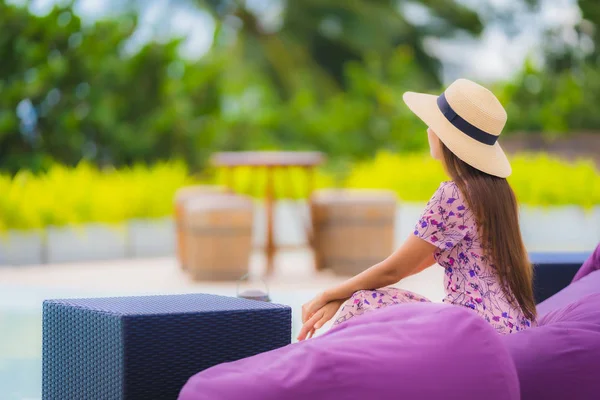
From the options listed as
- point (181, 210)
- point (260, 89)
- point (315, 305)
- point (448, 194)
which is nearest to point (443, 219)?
point (448, 194)

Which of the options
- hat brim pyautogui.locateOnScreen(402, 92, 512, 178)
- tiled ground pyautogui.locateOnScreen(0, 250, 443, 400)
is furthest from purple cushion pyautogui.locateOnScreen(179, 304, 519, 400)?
tiled ground pyautogui.locateOnScreen(0, 250, 443, 400)

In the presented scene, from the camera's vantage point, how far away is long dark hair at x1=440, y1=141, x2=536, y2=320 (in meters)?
2.87

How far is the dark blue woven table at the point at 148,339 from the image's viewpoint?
8.68 ft

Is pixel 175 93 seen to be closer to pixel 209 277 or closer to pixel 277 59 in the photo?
pixel 209 277

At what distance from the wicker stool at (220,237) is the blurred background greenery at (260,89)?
68.8 inches

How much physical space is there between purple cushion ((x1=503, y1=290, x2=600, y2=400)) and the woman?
0.13 m

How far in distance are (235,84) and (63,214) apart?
1115 cm

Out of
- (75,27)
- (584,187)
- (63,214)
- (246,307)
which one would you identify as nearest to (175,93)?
(75,27)

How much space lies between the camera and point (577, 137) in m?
13.4

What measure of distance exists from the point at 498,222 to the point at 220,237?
466 cm

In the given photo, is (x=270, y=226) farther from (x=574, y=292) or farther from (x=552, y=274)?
(x=574, y=292)

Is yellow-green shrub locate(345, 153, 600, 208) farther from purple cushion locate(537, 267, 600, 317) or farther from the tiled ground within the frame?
purple cushion locate(537, 267, 600, 317)

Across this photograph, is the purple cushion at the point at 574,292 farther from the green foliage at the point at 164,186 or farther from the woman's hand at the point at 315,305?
the green foliage at the point at 164,186

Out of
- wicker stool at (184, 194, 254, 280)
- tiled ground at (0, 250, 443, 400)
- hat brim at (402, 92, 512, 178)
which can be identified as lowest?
tiled ground at (0, 250, 443, 400)
